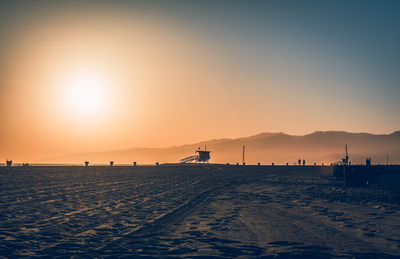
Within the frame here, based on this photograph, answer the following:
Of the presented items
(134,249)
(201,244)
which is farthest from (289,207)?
(134,249)

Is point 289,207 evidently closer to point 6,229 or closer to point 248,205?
point 248,205

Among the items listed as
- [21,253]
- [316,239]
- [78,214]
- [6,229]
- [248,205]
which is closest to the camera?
[21,253]

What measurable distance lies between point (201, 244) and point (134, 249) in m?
1.62

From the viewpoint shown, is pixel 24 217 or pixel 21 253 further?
pixel 24 217

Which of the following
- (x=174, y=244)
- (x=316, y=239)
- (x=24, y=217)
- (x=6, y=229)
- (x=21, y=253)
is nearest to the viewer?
(x=21, y=253)

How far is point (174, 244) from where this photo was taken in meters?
8.48

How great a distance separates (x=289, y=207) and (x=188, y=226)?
20.2 ft

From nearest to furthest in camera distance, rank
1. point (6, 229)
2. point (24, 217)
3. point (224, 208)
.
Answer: point (6, 229) → point (24, 217) → point (224, 208)

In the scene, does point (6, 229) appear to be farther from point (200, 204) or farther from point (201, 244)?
point (200, 204)

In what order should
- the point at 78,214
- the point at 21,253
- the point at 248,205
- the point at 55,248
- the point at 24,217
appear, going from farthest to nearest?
the point at 248,205 < the point at 78,214 < the point at 24,217 < the point at 55,248 < the point at 21,253

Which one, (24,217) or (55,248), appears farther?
(24,217)

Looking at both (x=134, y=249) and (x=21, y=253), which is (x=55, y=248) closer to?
(x=21, y=253)

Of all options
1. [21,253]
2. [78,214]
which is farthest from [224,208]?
[21,253]

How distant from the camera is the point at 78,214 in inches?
504
